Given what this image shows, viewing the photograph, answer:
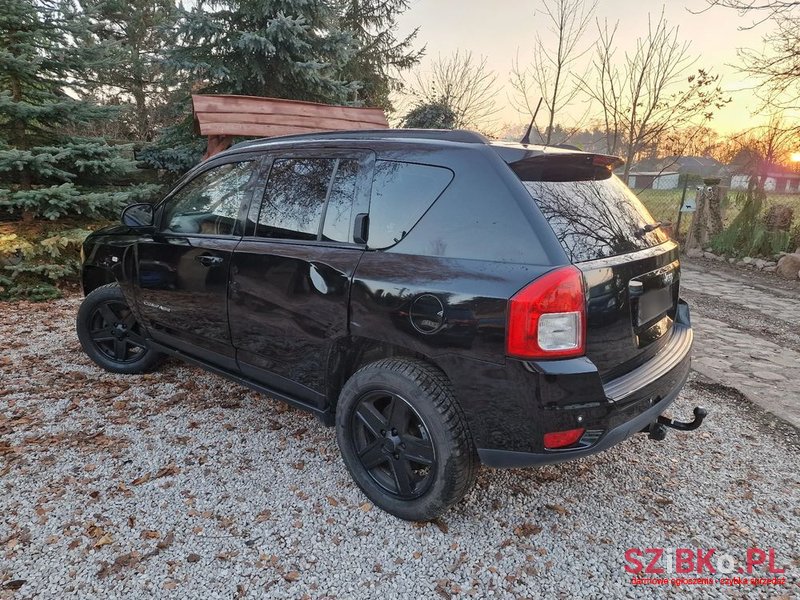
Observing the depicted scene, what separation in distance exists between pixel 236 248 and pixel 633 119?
10.7 m

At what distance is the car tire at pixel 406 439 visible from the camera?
2080 millimetres

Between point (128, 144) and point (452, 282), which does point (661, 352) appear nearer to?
point (452, 282)

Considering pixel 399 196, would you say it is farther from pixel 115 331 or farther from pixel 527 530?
pixel 115 331

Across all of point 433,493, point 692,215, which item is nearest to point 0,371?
point 433,493

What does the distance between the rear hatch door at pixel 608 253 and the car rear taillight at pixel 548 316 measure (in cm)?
7

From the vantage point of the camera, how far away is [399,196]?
227 centimetres

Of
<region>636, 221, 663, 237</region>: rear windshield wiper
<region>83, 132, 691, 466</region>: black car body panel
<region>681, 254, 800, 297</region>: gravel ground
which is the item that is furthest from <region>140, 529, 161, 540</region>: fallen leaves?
<region>681, 254, 800, 297</region>: gravel ground

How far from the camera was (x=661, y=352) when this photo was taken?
242 centimetres

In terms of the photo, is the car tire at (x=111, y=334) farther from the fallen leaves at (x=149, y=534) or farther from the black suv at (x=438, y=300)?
the fallen leaves at (x=149, y=534)

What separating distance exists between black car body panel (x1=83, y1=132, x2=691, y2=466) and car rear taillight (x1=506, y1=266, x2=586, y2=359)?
0.13 ft

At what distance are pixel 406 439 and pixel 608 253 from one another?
125cm

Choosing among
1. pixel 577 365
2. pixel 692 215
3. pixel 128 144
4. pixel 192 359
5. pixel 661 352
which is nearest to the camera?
pixel 577 365

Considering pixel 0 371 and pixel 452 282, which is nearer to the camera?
pixel 452 282

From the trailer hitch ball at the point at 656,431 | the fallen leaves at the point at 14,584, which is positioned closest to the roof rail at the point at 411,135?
the trailer hitch ball at the point at 656,431
